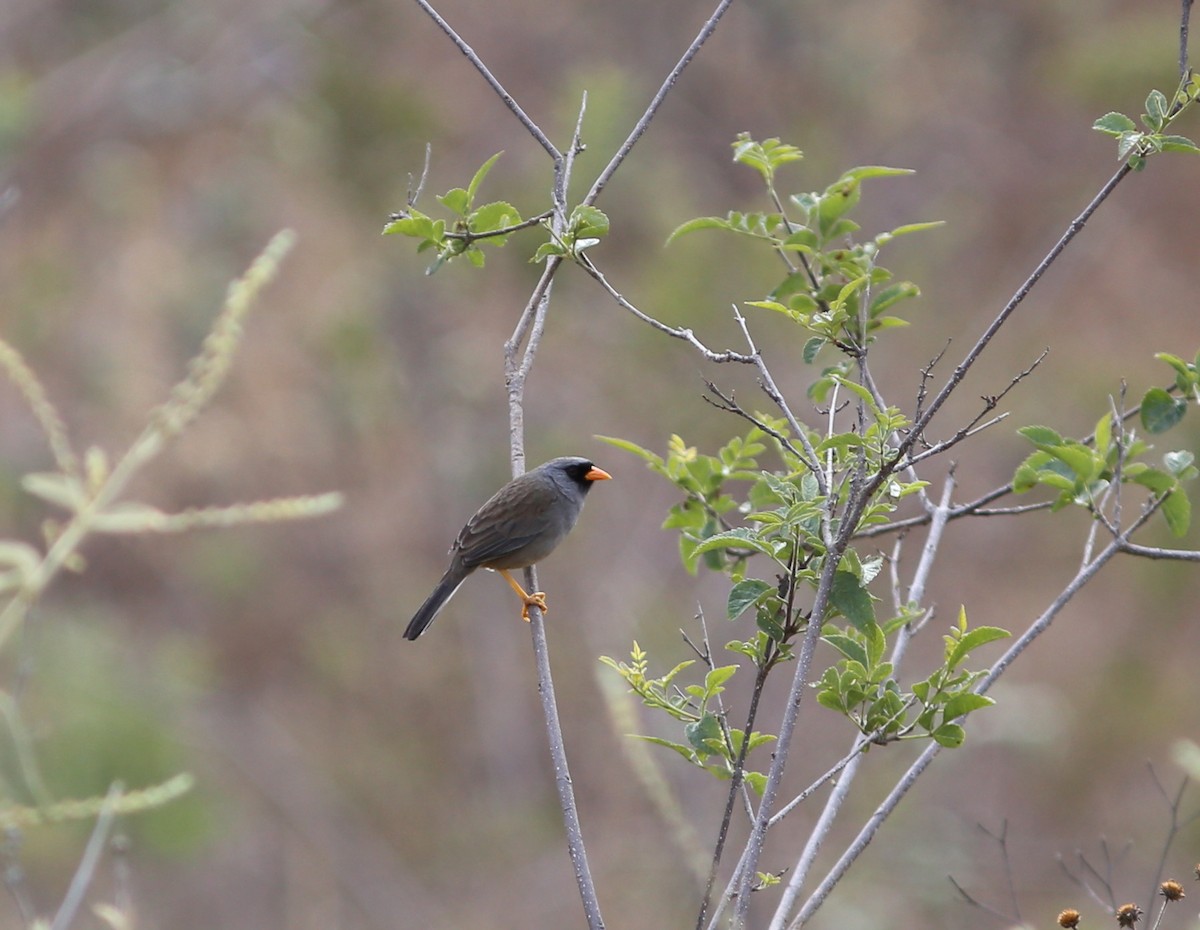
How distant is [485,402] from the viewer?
A: 40.9ft

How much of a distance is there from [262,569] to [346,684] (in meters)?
1.64

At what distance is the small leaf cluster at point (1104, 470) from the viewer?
8.59 ft

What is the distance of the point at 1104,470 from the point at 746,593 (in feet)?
2.62

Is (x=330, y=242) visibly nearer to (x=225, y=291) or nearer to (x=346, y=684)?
(x=225, y=291)

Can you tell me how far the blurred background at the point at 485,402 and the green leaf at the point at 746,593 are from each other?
702 centimetres

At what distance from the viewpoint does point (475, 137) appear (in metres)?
14.2

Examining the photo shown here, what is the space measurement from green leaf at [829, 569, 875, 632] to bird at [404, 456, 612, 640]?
2876 millimetres

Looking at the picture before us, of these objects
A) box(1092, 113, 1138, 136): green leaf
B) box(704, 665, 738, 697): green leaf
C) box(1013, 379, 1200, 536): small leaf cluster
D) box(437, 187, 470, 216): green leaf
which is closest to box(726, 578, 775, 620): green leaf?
box(704, 665, 738, 697): green leaf

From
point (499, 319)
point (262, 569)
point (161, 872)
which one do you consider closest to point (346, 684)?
point (262, 569)

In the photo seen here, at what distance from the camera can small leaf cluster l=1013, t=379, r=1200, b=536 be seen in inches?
103

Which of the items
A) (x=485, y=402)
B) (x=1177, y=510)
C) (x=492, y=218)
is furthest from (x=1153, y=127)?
(x=485, y=402)

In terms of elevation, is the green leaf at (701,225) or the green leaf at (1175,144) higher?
the green leaf at (701,225)

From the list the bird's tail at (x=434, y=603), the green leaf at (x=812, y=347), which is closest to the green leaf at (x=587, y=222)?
the green leaf at (x=812, y=347)

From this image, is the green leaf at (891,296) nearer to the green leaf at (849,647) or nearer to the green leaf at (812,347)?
the green leaf at (812,347)
